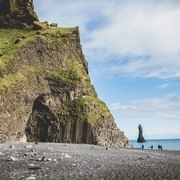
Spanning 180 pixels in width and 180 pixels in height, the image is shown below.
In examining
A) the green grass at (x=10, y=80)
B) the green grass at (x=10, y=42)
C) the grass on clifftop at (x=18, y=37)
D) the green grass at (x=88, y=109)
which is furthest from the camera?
the green grass at (x=88, y=109)

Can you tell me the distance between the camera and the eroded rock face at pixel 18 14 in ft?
331

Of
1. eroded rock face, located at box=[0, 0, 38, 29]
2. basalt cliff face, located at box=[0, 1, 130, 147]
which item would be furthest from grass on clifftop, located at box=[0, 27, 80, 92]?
eroded rock face, located at box=[0, 0, 38, 29]

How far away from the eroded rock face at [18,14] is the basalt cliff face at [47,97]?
352 inches

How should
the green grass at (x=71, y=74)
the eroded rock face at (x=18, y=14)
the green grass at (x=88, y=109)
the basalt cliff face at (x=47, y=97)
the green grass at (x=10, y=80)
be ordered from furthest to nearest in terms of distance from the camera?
1. the eroded rock face at (x=18, y=14)
2. the green grass at (x=71, y=74)
3. the green grass at (x=88, y=109)
4. the basalt cliff face at (x=47, y=97)
5. the green grass at (x=10, y=80)

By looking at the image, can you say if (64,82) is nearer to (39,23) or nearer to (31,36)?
(31,36)

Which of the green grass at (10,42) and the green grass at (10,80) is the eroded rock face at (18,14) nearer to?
the green grass at (10,42)

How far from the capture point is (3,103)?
226 feet

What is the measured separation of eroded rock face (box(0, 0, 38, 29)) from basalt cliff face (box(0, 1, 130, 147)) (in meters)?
8.95

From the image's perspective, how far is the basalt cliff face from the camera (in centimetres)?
7225

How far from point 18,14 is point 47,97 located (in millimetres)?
32655

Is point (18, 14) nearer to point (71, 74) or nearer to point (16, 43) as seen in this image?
point (16, 43)

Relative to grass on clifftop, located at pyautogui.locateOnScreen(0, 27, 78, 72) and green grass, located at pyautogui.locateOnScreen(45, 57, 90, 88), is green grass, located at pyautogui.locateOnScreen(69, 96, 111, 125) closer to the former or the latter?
green grass, located at pyautogui.locateOnScreen(45, 57, 90, 88)

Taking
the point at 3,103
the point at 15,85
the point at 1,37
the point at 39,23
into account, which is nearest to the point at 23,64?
the point at 15,85

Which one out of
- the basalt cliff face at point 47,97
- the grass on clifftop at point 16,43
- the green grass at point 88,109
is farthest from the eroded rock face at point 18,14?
the green grass at point 88,109
